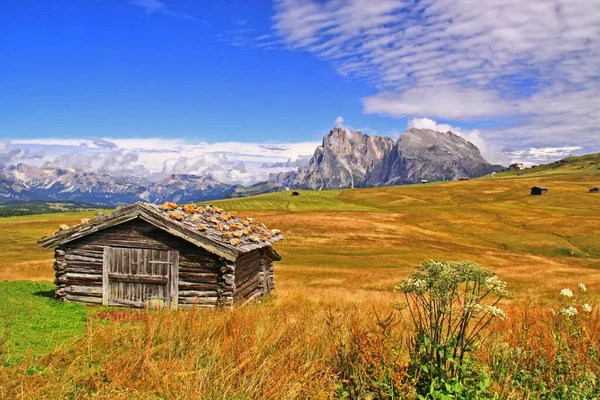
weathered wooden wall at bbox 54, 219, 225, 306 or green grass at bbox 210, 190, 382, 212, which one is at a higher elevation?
weathered wooden wall at bbox 54, 219, 225, 306

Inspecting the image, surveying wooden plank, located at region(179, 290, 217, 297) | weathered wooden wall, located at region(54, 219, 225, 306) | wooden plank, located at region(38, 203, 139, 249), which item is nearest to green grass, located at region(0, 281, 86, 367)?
weathered wooden wall, located at region(54, 219, 225, 306)

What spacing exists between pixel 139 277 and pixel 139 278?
44 millimetres

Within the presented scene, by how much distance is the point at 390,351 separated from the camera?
5.03 m

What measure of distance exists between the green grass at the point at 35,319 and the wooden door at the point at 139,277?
1.64 meters

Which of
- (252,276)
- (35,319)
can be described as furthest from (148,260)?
(35,319)

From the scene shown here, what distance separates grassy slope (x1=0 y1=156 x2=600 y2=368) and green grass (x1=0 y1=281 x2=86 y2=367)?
8cm

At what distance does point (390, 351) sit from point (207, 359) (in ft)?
7.08

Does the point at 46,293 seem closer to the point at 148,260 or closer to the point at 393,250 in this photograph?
the point at 148,260

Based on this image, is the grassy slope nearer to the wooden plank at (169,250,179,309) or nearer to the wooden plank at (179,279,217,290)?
the wooden plank at (179,279,217,290)

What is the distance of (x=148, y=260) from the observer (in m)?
18.7

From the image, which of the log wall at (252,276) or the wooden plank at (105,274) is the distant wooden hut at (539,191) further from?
the wooden plank at (105,274)

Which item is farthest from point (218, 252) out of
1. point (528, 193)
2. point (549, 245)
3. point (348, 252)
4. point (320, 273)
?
point (528, 193)

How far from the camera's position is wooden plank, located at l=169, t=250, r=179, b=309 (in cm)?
1838

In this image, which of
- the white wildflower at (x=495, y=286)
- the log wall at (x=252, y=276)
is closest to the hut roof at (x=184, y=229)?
the log wall at (x=252, y=276)
